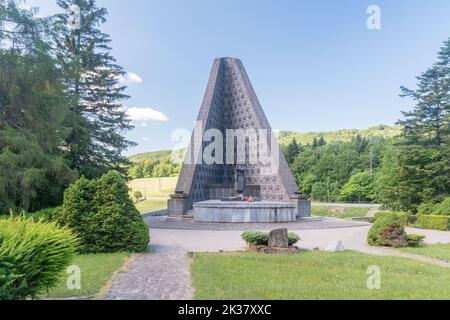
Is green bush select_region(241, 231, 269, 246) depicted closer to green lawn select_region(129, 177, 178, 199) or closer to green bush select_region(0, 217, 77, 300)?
green bush select_region(0, 217, 77, 300)

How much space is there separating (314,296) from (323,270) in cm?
197

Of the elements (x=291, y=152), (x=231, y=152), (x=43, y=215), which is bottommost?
(x=43, y=215)

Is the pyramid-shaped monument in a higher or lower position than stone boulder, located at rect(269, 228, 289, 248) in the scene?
higher

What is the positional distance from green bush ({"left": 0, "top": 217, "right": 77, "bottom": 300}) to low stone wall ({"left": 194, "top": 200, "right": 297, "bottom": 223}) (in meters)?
11.1

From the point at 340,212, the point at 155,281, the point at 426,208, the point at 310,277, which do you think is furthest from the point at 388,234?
the point at 340,212

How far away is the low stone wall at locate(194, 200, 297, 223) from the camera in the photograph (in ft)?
51.4

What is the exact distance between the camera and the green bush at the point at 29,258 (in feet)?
13.1

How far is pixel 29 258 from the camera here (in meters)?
4.30

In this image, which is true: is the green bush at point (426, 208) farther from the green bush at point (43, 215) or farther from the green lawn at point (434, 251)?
the green bush at point (43, 215)

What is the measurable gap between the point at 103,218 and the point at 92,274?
9.28 feet

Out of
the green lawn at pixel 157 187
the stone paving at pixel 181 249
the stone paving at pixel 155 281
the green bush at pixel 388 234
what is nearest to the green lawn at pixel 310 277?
the stone paving at pixel 155 281

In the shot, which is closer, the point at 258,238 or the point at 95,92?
the point at 258,238

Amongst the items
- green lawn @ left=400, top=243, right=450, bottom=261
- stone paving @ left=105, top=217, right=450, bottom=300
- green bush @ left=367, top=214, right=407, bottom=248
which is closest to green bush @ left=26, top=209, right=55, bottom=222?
stone paving @ left=105, top=217, right=450, bottom=300

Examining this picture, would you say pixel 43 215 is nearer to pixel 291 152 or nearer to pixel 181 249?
pixel 181 249
